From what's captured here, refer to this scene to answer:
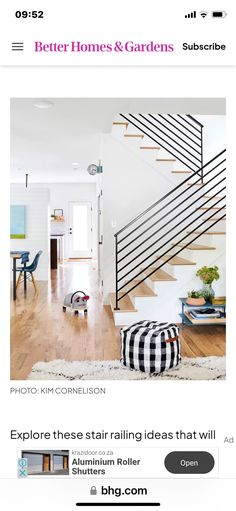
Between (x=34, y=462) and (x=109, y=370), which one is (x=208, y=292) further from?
(x=34, y=462)

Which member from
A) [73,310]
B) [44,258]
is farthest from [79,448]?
[44,258]

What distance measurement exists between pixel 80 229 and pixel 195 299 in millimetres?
8517

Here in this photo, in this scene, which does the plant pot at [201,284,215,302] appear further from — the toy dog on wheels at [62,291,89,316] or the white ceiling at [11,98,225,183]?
the white ceiling at [11,98,225,183]

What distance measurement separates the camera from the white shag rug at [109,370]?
2.25 m

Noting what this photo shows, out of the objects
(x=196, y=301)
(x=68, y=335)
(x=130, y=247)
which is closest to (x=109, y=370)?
(x=68, y=335)

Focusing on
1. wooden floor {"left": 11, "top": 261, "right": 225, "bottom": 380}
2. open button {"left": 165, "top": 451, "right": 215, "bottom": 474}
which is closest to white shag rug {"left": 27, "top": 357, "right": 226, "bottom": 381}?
wooden floor {"left": 11, "top": 261, "right": 225, "bottom": 380}

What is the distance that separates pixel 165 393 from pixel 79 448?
16cm

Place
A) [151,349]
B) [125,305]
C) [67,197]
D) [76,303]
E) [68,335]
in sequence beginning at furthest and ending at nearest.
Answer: [67,197], [76,303], [125,305], [68,335], [151,349]

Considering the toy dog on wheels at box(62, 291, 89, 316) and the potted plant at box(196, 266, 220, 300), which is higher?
the potted plant at box(196, 266, 220, 300)

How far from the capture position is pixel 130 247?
5.04 metres

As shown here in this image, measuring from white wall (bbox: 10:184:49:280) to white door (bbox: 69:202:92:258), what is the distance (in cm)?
430

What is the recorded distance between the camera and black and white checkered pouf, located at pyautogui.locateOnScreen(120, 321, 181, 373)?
7.57ft

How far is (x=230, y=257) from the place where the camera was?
2.18 ft
